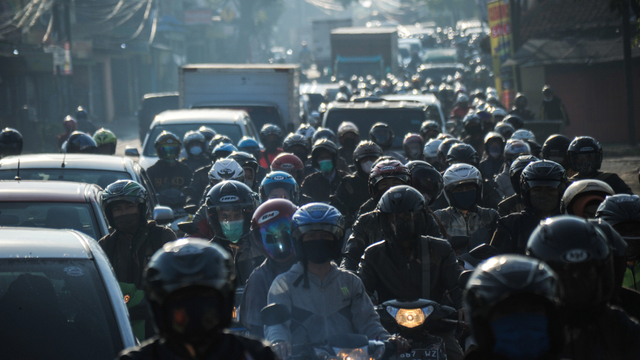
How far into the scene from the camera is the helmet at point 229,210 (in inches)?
231

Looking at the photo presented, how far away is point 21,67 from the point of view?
2991 centimetres

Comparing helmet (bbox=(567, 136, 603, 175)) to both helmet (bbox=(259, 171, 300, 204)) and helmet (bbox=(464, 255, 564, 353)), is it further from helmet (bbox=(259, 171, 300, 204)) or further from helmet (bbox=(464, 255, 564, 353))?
helmet (bbox=(464, 255, 564, 353))

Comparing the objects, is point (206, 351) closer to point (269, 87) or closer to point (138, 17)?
point (269, 87)

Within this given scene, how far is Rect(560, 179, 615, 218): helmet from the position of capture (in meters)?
5.48

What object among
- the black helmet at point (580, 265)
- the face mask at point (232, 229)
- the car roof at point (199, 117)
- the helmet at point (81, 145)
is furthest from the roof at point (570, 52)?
the black helmet at point (580, 265)

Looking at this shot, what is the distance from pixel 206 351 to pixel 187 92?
54.4ft

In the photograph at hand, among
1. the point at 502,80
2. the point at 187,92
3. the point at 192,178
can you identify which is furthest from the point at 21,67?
the point at 192,178

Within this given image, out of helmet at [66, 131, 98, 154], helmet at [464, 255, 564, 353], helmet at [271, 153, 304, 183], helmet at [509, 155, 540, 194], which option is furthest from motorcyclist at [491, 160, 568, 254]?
helmet at [66, 131, 98, 154]

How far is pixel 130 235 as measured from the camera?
6051mm

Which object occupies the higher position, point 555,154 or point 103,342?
point 555,154

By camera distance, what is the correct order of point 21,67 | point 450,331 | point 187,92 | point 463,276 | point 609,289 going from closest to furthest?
point 609,289
point 463,276
point 450,331
point 187,92
point 21,67

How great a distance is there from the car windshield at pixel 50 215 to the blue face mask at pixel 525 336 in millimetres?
4379

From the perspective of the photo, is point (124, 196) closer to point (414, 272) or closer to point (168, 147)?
point (414, 272)

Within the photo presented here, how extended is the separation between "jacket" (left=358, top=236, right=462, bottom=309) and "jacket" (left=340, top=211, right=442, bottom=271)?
0.62 m
